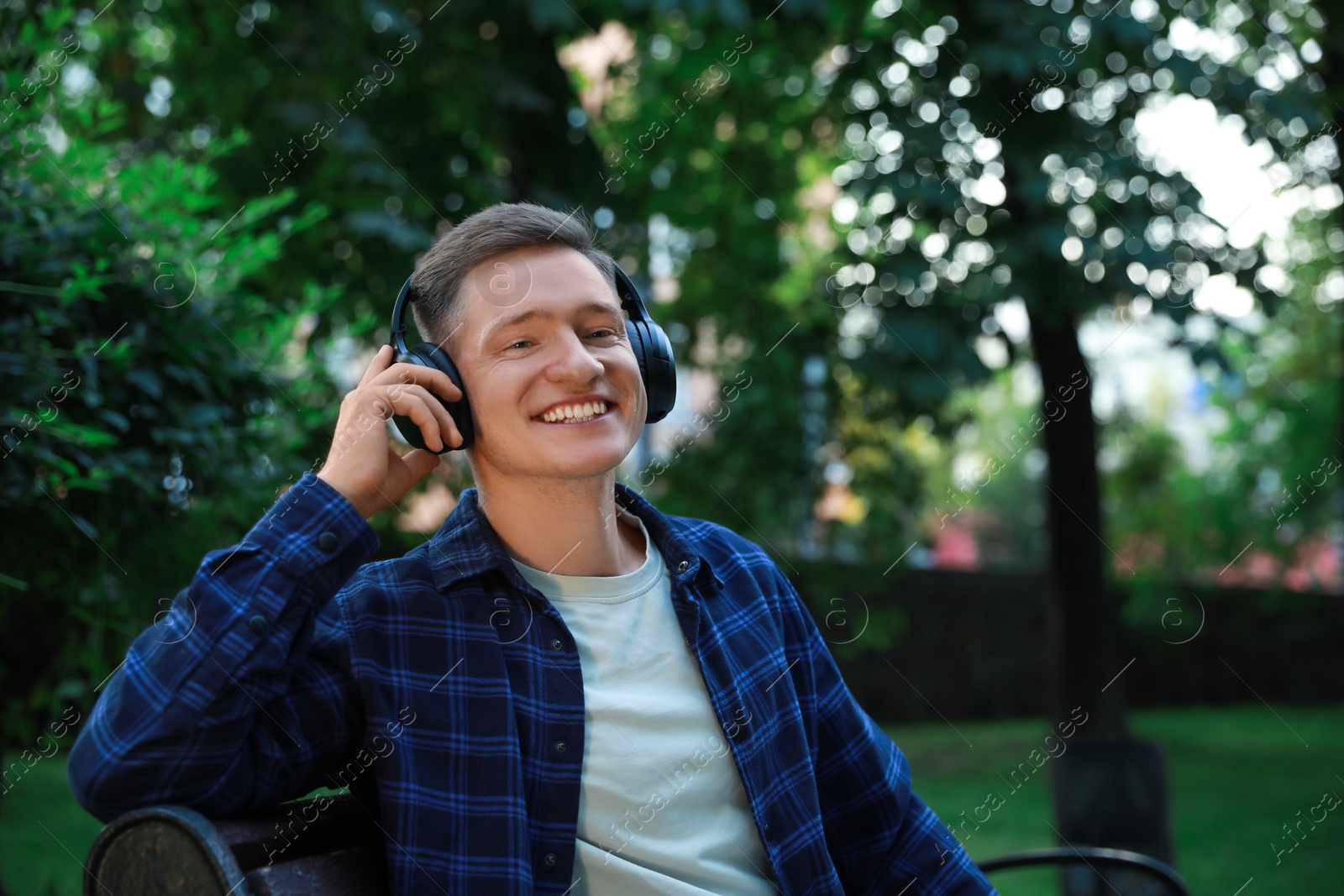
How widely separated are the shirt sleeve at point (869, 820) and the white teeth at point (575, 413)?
58cm

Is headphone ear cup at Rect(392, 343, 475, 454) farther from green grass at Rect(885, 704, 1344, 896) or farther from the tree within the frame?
green grass at Rect(885, 704, 1344, 896)

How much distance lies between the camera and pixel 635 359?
1.94m

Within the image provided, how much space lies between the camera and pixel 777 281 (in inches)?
292

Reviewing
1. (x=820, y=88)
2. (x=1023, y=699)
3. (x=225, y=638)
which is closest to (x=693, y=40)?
(x=820, y=88)

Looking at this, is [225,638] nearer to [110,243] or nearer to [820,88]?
[110,243]

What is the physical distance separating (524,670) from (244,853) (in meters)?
0.46

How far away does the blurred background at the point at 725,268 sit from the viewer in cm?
264

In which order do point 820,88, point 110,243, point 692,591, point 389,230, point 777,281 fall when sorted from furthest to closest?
point 777,281, point 820,88, point 389,230, point 110,243, point 692,591

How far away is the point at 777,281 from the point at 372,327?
12.2 ft

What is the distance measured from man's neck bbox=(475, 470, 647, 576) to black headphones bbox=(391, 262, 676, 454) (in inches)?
4.4

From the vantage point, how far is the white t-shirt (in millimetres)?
1689

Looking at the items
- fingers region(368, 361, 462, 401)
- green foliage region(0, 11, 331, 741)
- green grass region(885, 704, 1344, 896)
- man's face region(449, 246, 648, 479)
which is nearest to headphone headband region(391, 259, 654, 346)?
man's face region(449, 246, 648, 479)

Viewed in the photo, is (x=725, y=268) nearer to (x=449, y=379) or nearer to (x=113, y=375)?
(x=113, y=375)

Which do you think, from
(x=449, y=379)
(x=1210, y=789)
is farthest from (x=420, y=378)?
(x=1210, y=789)
